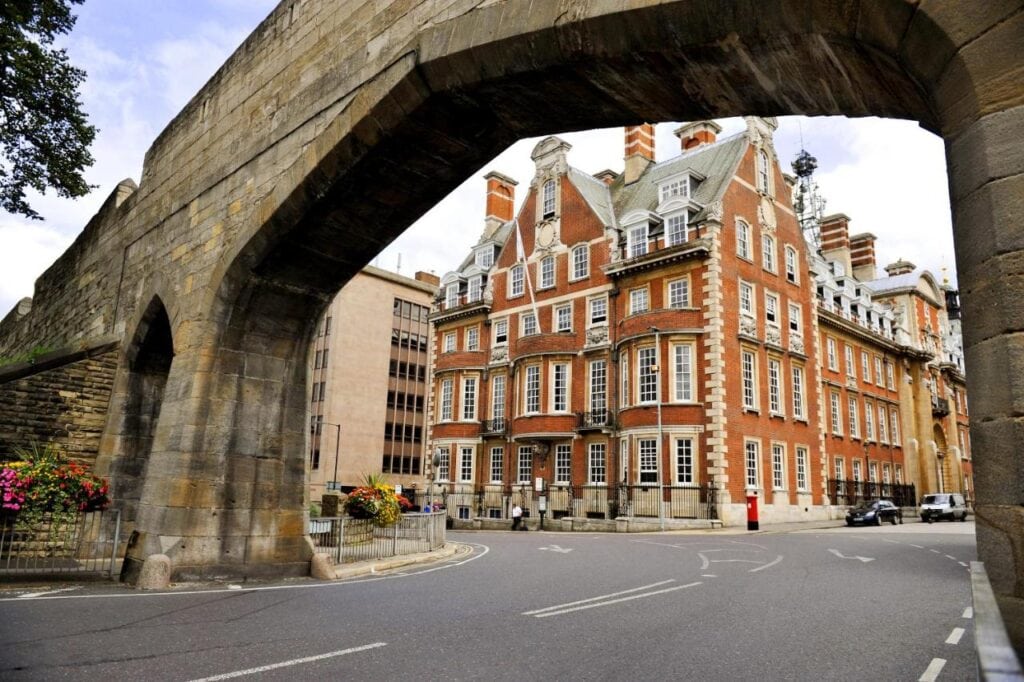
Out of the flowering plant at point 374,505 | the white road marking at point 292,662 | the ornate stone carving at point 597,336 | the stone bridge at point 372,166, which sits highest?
the ornate stone carving at point 597,336

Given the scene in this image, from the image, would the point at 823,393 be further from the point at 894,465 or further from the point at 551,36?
the point at 551,36

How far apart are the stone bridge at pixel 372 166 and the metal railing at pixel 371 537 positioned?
2.06 meters

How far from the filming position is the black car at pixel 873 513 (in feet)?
101

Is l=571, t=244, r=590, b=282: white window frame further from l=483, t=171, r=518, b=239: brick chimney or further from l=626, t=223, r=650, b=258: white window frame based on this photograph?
l=483, t=171, r=518, b=239: brick chimney

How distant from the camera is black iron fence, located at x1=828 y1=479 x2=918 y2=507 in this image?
3681 centimetres

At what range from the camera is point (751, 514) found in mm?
26703

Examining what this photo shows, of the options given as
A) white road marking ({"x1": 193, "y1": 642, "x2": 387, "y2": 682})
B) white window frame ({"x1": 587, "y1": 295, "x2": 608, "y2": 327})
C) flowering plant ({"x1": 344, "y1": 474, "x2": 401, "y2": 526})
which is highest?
white window frame ({"x1": 587, "y1": 295, "x2": 608, "y2": 327})

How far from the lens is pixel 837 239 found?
5106 centimetres

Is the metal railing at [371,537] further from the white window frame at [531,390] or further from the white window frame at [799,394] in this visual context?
the white window frame at [799,394]

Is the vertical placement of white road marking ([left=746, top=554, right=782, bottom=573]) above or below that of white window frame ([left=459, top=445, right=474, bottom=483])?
below

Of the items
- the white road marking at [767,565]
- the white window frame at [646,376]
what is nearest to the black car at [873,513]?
the white window frame at [646,376]

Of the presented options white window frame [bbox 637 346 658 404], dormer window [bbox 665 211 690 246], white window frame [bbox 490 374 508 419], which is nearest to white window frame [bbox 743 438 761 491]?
white window frame [bbox 637 346 658 404]

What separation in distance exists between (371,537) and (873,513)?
2594 cm

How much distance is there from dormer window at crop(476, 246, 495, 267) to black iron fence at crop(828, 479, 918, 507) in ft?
75.6
